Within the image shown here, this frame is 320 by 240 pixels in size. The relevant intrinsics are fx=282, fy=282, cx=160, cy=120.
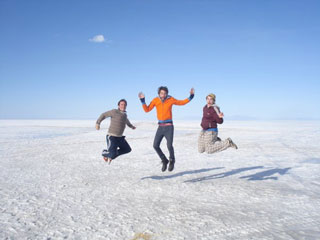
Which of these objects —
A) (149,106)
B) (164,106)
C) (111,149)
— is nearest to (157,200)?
(111,149)

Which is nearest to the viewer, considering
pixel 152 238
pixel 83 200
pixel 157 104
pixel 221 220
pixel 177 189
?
pixel 152 238

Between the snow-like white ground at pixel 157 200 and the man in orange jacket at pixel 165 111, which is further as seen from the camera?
the man in orange jacket at pixel 165 111

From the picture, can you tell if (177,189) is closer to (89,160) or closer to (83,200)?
(83,200)

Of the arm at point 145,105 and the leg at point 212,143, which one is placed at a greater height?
the arm at point 145,105

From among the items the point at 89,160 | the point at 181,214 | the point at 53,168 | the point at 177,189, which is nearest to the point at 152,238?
the point at 181,214

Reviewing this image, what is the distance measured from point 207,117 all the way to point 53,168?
4.54m

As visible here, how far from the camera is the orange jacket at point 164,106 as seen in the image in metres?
6.23

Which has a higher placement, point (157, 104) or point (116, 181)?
point (157, 104)

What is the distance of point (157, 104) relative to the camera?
6336 mm

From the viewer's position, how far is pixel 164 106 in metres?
6.23

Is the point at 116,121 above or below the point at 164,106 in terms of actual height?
below

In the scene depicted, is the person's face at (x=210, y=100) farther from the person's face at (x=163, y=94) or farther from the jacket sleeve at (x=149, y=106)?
the jacket sleeve at (x=149, y=106)

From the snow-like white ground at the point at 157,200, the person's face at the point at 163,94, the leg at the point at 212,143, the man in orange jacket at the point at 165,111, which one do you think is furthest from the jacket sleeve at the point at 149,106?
the snow-like white ground at the point at 157,200

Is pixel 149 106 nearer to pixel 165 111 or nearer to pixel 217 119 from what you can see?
pixel 165 111
